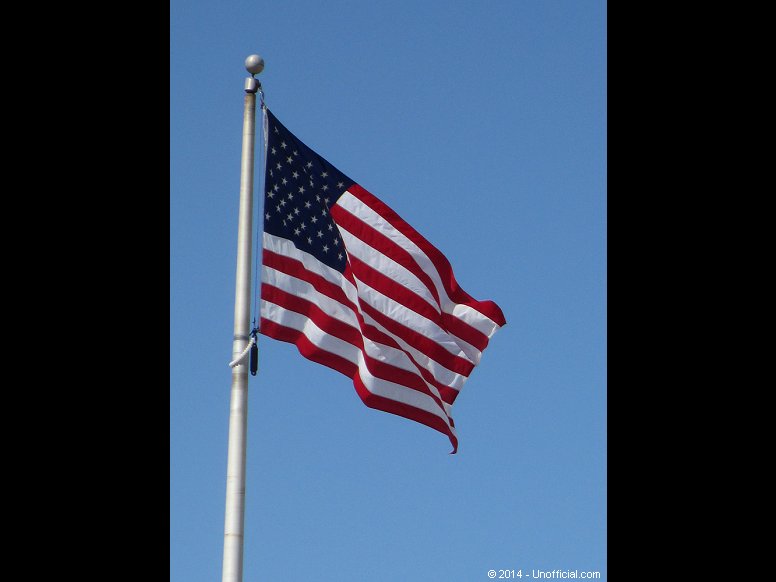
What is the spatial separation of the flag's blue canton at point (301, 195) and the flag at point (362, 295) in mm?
12

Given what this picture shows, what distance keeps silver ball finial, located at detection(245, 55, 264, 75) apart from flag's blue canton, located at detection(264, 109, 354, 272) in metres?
0.48

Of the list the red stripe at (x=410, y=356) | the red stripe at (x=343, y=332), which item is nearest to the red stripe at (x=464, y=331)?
the red stripe at (x=410, y=356)

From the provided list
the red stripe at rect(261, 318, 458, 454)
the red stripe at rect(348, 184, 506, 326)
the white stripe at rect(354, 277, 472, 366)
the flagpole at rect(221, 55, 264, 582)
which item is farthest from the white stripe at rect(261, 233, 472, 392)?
the red stripe at rect(348, 184, 506, 326)

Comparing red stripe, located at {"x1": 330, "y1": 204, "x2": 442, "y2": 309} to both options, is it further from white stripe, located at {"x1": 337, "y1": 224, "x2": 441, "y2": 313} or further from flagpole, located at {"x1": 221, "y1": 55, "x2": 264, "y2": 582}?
flagpole, located at {"x1": 221, "y1": 55, "x2": 264, "y2": 582}

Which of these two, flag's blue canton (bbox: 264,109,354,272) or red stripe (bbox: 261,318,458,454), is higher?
flag's blue canton (bbox: 264,109,354,272)

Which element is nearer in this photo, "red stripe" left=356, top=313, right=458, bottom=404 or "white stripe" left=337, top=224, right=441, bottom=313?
"red stripe" left=356, top=313, right=458, bottom=404

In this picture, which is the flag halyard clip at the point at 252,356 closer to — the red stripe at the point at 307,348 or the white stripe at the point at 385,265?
the red stripe at the point at 307,348

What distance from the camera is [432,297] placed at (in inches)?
709

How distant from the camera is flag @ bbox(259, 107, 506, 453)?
624 inches

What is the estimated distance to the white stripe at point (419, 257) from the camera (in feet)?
57.0
